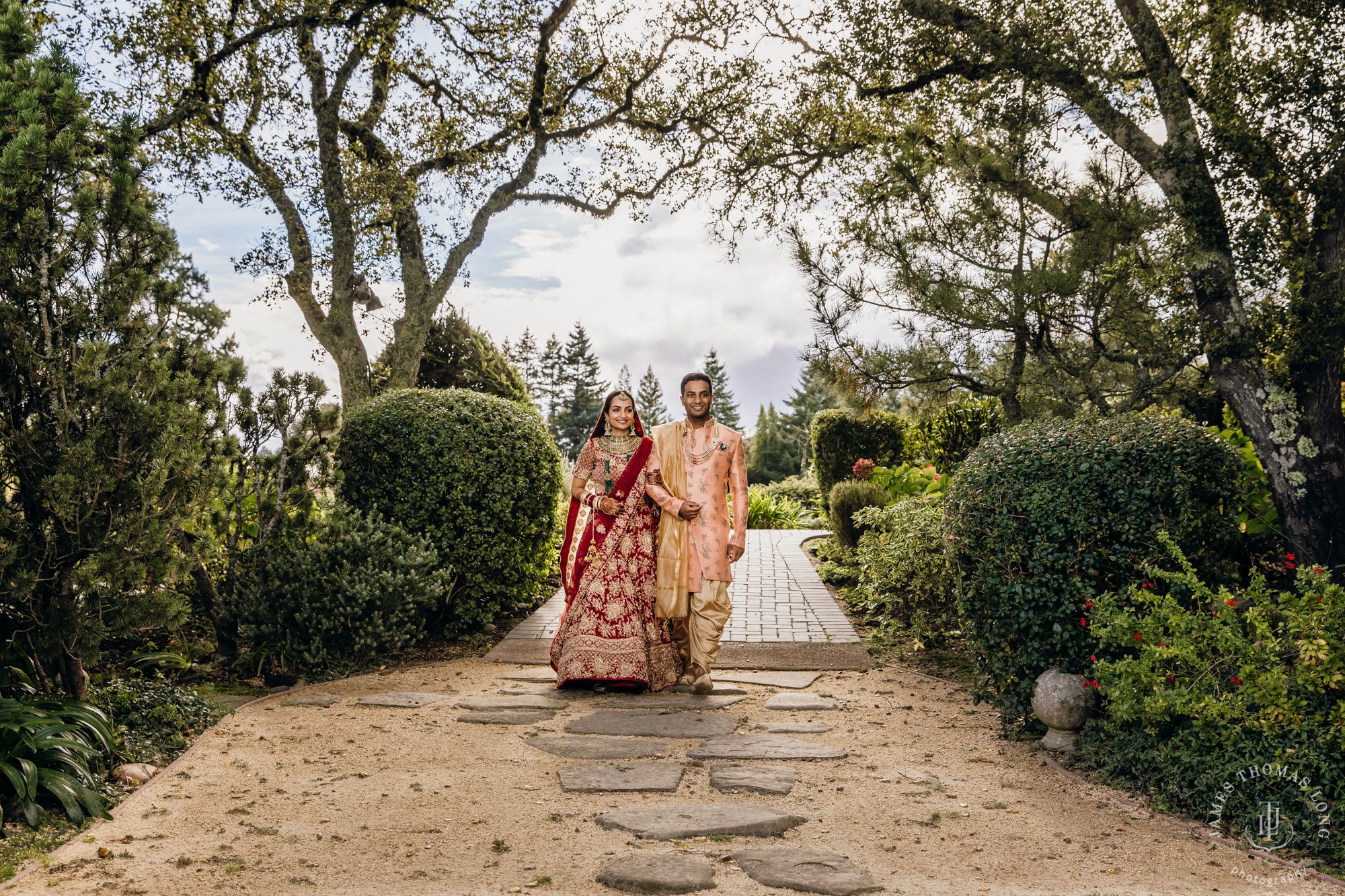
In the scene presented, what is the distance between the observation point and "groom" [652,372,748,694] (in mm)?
5617

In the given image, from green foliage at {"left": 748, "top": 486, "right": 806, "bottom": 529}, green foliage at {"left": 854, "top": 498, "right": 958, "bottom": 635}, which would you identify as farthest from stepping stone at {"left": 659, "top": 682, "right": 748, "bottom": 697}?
green foliage at {"left": 748, "top": 486, "right": 806, "bottom": 529}

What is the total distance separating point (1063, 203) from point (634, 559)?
4216mm

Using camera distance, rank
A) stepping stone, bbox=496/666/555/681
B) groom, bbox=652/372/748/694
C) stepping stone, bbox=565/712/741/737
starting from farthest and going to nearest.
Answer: stepping stone, bbox=496/666/555/681 → groom, bbox=652/372/748/694 → stepping stone, bbox=565/712/741/737

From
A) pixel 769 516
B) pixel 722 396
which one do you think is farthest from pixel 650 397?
pixel 769 516

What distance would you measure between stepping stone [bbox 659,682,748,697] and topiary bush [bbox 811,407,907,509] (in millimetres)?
10292

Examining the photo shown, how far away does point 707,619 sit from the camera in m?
5.67

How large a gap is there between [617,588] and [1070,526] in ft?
8.97

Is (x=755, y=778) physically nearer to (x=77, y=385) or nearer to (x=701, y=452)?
(x=701, y=452)

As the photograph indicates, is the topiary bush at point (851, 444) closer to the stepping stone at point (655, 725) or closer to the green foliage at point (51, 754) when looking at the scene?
the stepping stone at point (655, 725)

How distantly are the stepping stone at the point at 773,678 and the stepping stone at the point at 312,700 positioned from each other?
256 centimetres

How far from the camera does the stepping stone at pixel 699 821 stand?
3.43 metres

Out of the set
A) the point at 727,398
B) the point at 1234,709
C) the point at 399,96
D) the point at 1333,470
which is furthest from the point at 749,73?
the point at 727,398

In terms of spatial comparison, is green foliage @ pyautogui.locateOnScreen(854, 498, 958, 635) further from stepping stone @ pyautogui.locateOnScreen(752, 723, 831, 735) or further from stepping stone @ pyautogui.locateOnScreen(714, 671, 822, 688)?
stepping stone @ pyautogui.locateOnScreen(752, 723, 831, 735)

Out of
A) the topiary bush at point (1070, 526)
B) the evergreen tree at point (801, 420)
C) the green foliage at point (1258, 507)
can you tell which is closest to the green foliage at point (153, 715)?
the topiary bush at point (1070, 526)
